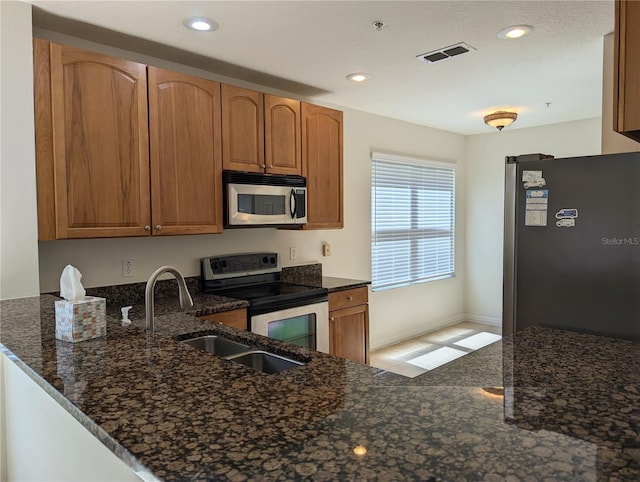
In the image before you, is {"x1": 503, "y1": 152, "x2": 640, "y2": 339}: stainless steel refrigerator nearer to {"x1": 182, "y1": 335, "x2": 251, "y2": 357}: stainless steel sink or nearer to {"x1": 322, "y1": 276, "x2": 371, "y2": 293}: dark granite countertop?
{"x1": 322, "y1": 276, "x2": 371, "y2": 293}: dark granite countertop

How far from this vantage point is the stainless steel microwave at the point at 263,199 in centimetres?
305

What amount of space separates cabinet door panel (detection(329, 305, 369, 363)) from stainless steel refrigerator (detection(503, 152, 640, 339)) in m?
1.34

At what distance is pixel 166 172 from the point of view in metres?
2.75

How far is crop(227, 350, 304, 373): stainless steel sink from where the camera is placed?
5.23 ft

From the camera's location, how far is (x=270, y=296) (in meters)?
3.07

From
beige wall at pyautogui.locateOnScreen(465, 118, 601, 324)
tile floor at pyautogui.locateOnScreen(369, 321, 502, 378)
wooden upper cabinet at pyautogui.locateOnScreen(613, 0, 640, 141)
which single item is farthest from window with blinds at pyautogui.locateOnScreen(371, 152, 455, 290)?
wooden upper cabinet at pyautogui.locateOnScreen(613, 0, 640, 141)

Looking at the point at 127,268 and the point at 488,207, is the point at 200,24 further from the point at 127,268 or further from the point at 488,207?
the point at 488,207

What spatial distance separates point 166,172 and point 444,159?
400cm

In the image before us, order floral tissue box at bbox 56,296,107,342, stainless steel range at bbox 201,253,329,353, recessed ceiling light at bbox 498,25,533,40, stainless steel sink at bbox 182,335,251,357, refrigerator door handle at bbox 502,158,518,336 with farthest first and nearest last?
stainless steel range at bbox 201,253,329,353
recessed ceiling light at bbox 498,25,533,40
refrigerator door handle at bbox 502,158,518,336
stainless steel sink at bbox 182,335,251,357
floral tissue box at bbox 56,296,107,342

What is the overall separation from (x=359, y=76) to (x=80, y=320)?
8.92 ft

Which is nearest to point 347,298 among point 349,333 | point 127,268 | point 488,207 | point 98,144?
point 349,333

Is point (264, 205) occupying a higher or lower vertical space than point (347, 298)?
higher

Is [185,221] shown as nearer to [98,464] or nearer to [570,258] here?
[98,464]

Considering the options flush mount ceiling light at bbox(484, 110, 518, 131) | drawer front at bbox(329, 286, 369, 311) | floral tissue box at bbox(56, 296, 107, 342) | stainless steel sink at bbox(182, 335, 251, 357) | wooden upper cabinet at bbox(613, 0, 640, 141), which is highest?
flush mount ceiling light at bbox(484, 110, 518, 131)
